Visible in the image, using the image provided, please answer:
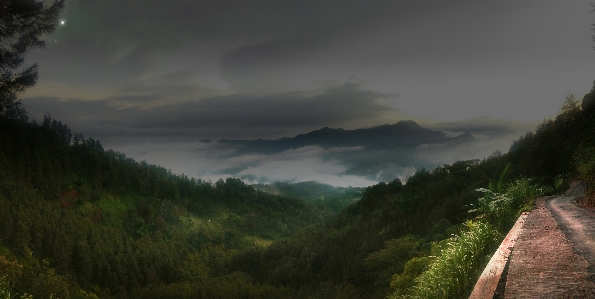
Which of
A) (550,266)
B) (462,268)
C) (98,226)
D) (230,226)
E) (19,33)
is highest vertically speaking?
(19,33)

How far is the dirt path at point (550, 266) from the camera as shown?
385 centimetres

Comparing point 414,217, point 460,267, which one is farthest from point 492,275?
point 414,217

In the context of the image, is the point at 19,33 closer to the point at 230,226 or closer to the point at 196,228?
the point at 196,228

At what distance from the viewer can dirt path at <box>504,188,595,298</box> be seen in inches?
151

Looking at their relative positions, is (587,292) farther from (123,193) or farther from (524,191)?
(123,193)

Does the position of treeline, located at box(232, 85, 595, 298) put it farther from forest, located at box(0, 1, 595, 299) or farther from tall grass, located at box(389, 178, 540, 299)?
tall grass, located at box(389, 178, 540, 299)

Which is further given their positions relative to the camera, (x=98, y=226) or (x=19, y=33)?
(x=98, y=226)

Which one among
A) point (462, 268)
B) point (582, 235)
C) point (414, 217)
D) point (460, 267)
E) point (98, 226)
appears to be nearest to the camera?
point (460, 267)

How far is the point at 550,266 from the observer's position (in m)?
4.68

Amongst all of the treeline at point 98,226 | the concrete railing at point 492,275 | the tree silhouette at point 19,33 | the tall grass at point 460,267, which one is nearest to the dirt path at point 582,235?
the concrete railing at point 492,275

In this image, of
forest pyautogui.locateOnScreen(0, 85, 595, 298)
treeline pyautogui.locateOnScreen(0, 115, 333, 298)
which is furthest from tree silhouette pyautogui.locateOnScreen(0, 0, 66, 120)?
treeline pyautogui.locateOnScreen(0, 115, 333, 298)

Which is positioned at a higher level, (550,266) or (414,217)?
(550,266)

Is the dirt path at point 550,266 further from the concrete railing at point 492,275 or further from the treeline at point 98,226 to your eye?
the treeline at point 98,226

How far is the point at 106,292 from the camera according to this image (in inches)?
3853
